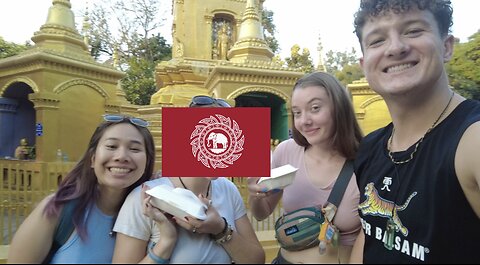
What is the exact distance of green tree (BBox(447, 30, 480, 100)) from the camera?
18355 mm

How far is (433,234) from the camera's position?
134cm

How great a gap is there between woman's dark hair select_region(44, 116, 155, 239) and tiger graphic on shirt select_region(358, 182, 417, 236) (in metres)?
1.17

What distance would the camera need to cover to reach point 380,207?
1577mm

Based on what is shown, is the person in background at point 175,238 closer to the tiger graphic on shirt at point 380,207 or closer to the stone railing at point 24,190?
the tiger graphic on shirt at point 380,207

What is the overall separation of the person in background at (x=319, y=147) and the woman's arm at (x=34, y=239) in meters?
1.02

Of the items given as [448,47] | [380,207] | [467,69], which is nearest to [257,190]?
[380,207]

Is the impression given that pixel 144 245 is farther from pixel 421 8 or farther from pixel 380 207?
pixel 421 8

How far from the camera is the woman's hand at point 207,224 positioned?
153 cm

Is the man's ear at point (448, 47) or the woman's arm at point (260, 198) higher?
the man's ear at point (448, 47)

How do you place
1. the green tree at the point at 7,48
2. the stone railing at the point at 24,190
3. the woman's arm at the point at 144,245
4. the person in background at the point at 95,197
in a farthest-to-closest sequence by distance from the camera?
1. the green tree at the point at 7,48
2. the stone railing at the point at 24,190
3. the person in background at the point at 95,197
4. the woman's arm at the point at 144,245

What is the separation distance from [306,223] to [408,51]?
3.26 feet

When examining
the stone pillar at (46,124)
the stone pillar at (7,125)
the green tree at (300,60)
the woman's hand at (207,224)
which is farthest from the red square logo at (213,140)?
the green tree at (300,60)

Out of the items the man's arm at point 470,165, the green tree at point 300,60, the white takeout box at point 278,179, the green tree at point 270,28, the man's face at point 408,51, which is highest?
the green tree at point 270,28

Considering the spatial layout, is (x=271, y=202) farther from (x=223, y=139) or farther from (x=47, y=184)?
(x=47, y=184)
